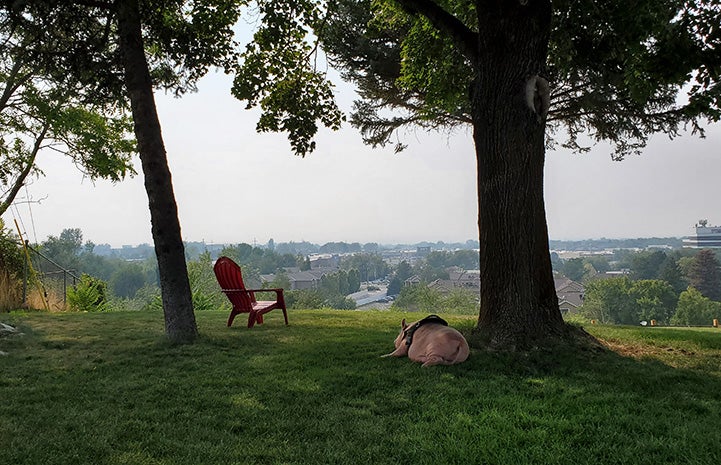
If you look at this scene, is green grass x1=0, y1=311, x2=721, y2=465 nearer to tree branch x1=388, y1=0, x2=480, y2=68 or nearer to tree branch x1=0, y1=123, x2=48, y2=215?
tree branch x1=388, y1=0, x2=480, y2=68

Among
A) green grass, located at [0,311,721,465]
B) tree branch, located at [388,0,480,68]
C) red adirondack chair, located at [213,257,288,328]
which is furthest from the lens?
red adirondack chair, located at [213,257,288,328]

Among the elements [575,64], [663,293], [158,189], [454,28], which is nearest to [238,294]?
[158,189]

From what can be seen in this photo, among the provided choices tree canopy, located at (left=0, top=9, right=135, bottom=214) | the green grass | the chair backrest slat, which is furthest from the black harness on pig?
tree canopy, located at (left=0, top=9, right=135, bottom=214)

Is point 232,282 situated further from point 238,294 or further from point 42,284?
point 42,284

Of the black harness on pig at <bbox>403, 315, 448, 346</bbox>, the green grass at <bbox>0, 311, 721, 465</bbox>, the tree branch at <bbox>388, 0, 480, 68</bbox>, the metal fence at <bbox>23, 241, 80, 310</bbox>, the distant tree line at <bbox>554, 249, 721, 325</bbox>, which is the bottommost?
the distant tree line at <bbox>554, 249, 721, 325</bbox>

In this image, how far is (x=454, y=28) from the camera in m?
5.23

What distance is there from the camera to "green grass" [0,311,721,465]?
2277mm

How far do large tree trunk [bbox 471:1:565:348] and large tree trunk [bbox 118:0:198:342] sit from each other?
355 centimetres

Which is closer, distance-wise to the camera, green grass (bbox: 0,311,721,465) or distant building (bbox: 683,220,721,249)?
green grass (bbox: 0,311,721,465)

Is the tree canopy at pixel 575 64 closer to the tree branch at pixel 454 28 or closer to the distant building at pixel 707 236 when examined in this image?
the tree branch at pixel 454 28

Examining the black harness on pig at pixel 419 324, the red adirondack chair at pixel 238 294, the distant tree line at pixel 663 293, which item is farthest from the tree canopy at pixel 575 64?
the distant tree line at pixel 663 293

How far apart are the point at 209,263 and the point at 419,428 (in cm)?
3656

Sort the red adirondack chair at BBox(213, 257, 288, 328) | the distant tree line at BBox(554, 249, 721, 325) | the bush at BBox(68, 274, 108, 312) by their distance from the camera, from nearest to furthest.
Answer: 1. the red adirondack chair at BBox(213, 257, 288, 328)
2. the bush at BBox(68, 274, 108, 312)
3. the distant tree line at BBox(554, 249, 721, 325)

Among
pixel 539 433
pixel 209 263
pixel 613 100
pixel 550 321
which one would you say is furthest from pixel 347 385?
pixel 209 263
